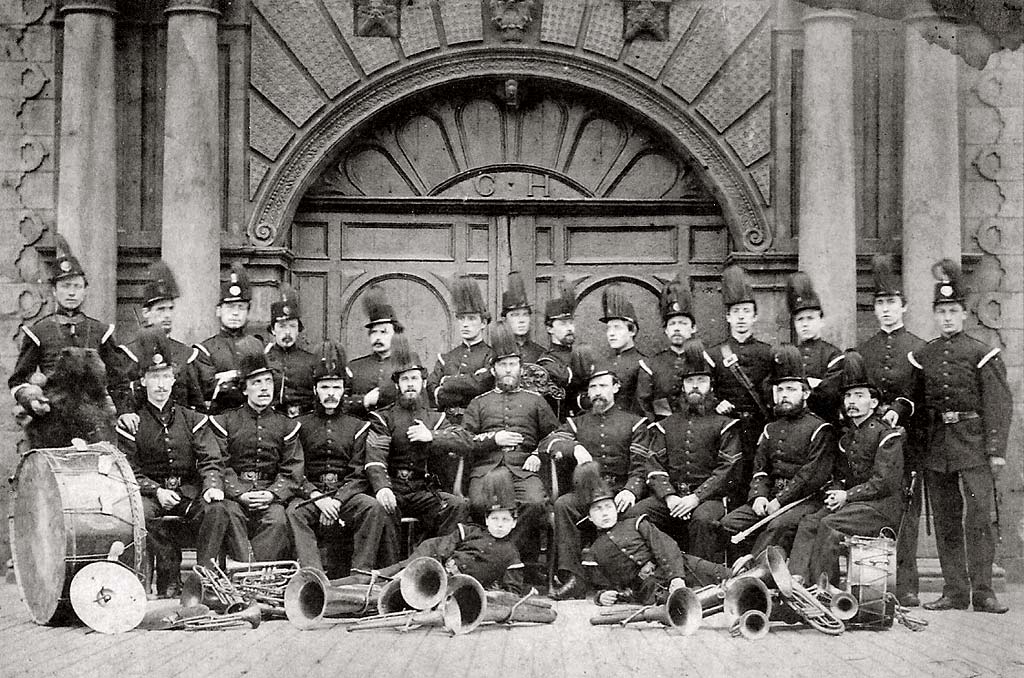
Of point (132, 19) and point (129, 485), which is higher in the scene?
point (132, 19)

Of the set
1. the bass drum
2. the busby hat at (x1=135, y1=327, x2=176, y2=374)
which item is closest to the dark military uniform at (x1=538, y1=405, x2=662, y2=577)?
the busby hat at (x1=135, y1=327, x2=176, y2=374)

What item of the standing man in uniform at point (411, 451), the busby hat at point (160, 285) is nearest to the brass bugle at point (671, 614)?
the standing man in uniform at point (411, 451)

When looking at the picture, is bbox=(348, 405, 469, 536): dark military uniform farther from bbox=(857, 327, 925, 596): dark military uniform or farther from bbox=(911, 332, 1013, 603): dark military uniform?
bbox=(911, 332, 1013, 603): dark military uniform

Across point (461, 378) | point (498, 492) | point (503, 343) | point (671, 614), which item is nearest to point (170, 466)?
point (461, 378)

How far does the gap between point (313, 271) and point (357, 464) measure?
7.43ft

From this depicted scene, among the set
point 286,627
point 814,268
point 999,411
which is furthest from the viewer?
point 814,268

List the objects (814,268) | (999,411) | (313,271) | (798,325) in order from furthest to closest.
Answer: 1. (313,271)
2. (814,268)
3. (798,325)
4. (999,411)

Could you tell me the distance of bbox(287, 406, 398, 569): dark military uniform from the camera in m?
8.12

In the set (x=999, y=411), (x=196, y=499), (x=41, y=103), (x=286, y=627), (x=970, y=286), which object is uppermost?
(x=41, y=103)

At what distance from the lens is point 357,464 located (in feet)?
27.7

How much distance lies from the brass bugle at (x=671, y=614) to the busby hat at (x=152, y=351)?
3023 millimetres

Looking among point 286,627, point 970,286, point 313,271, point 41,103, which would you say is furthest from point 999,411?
point 41,103

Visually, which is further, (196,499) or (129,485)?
(196,499)

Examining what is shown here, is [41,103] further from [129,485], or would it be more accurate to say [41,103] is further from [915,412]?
[915,412]
